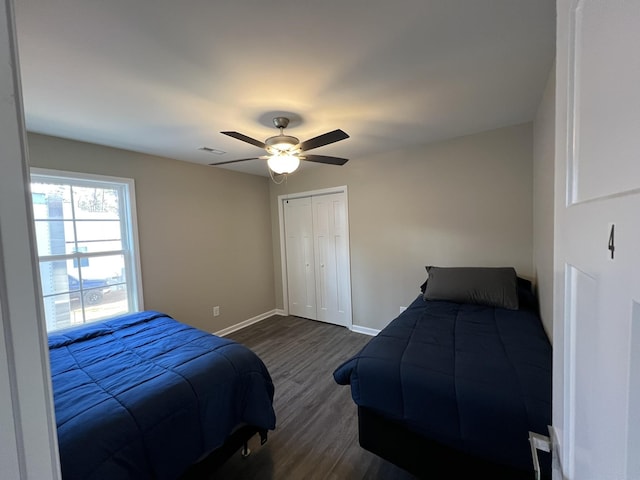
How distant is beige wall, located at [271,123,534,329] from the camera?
2607mm

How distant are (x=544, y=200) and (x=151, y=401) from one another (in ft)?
9.04

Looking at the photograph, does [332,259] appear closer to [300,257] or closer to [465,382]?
[300,257]

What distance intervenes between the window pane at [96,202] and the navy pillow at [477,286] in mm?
3356

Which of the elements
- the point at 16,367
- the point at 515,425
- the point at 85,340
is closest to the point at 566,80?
the point at 16,367

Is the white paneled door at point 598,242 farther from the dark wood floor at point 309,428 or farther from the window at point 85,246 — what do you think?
the window at point 85,246

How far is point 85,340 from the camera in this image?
202cm

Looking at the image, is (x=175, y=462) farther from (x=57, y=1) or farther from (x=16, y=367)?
(x=57, y=1)

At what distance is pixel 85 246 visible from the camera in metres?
2.63

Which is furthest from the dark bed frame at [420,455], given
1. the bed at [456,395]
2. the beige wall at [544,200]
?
the beige wall at [544,200]

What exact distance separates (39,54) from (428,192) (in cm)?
319

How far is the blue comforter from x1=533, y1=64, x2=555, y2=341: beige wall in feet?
0.88

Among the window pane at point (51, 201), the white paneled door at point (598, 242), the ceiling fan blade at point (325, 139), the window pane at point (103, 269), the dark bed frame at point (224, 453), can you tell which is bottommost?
the dark bed frame at point (224, 453)

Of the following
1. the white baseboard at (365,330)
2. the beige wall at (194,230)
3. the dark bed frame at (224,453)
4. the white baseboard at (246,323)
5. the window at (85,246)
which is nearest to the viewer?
the dark bed frame at (224,453)

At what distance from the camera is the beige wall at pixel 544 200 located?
170cm
